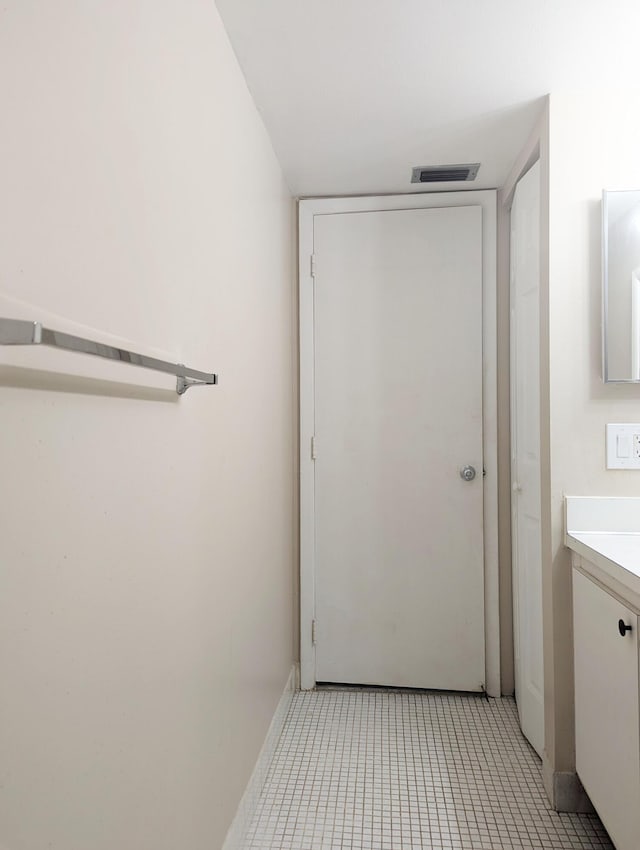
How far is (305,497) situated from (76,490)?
1938mm

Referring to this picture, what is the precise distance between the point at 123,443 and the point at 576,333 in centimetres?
148

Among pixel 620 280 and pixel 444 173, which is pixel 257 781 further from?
pixel 444 173

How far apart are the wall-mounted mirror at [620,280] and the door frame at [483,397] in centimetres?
79

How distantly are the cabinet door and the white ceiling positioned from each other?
1.47 metres

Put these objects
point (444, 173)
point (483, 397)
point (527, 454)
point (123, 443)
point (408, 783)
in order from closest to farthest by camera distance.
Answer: point (123, 443), point (408, 783), point (527, 454), point (444, 173), point (483, 397)

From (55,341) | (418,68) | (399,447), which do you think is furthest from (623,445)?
(55,341)

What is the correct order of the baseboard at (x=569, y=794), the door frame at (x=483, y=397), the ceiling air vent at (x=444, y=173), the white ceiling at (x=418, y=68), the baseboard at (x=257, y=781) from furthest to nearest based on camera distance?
the door frame at (x=483, y=397), the ceiling air vent at (x=444, y=173), the baseboard at (x=569, y=794), the baseboard at (x=257, y=781), the white ceiling at (x=418, y=68)

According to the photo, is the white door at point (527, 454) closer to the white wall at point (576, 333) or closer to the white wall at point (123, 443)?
the white wall at point (576, 333)

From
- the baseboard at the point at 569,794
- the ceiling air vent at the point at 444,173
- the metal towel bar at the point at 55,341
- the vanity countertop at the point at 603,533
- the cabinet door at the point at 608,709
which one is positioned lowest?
the baseboard at the point at 569,794

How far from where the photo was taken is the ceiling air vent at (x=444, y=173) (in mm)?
2439

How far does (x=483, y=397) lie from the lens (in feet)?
8.68

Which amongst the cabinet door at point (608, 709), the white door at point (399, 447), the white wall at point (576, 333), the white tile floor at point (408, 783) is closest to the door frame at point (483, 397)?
the white door at point (399, 447)

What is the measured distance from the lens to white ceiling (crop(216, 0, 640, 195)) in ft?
5.00

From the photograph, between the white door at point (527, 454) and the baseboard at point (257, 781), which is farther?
the white door at point (527, 454)
